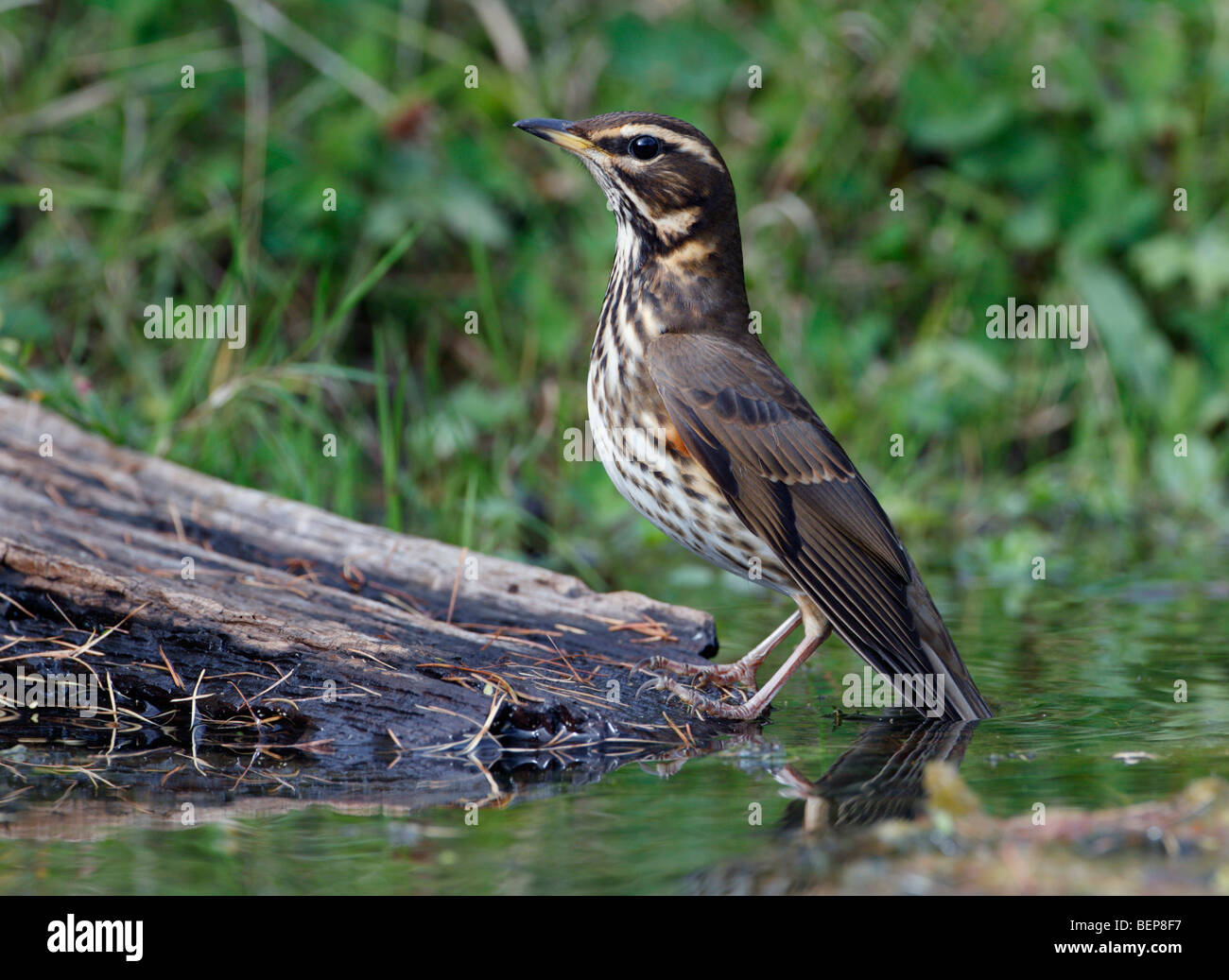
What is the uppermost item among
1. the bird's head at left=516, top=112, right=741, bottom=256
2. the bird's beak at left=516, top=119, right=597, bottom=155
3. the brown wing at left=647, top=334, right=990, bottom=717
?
the bird's beak at left=516, top=119, right=597, bottom=155

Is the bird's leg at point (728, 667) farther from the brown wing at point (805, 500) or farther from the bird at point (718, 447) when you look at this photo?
the brown wing at point (805, 500)

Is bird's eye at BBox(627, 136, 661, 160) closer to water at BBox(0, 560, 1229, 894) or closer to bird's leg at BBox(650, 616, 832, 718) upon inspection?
bird's leg at BBox(650, 616, 832, 718)

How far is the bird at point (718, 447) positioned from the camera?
15.2 ft

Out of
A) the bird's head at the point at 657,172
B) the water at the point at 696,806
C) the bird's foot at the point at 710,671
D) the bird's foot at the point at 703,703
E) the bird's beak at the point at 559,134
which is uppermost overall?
the bird's beak at the point at 559,134

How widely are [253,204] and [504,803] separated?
587 centimetres

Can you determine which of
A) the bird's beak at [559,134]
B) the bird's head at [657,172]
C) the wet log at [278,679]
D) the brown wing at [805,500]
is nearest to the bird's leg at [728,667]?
the wet log at [278,679]

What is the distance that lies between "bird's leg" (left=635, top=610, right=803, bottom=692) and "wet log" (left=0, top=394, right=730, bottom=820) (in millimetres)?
111

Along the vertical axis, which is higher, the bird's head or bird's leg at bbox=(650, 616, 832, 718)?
the bird's head

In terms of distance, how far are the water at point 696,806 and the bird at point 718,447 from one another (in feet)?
0.86

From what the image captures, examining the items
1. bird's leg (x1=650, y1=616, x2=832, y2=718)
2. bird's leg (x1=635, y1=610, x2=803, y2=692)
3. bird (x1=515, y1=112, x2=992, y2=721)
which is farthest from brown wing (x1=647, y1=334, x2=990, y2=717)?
bird's leg (x1=635, y1=610, x2=803, y2=692)

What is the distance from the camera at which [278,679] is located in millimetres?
4328

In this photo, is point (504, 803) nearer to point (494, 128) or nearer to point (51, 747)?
point (51, 747)

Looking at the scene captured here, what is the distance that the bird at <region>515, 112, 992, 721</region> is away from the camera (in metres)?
4.62

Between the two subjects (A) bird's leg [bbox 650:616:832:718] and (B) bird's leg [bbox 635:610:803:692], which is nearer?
(A) bird's leg [bbox 650:616:832:718]
